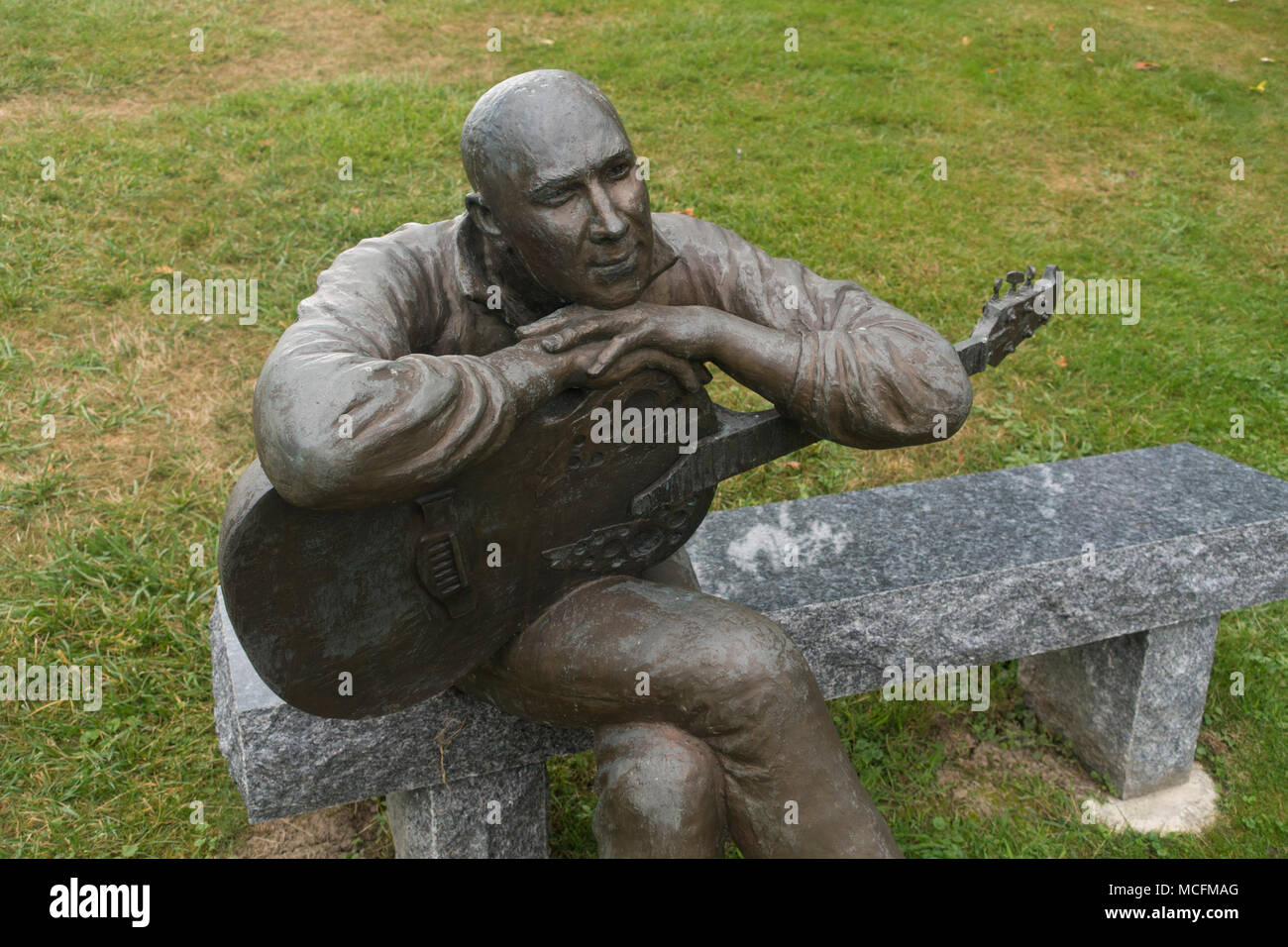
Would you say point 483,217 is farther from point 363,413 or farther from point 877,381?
point 877,381

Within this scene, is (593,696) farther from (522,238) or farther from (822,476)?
(822,476)

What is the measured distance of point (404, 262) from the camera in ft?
8.54

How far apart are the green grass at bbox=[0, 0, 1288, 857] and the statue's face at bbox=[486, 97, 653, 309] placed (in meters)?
2.00

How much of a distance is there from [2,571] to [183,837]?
1.38m

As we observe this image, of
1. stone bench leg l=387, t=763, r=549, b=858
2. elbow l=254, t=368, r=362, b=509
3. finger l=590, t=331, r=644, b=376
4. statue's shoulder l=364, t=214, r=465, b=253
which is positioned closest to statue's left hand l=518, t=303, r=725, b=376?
finger l=590, t=331, r=644, b=376

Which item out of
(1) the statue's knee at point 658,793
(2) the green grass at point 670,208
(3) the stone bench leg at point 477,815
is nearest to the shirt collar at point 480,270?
(1) the statue's knee at point 658,793

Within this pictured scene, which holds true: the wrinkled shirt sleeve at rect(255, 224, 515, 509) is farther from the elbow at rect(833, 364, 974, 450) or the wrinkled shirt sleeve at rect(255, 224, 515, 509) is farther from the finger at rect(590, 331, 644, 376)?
the elbow at rect(833, 364, 974, 450)

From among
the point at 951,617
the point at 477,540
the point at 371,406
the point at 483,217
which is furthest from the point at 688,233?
the point at 951,617

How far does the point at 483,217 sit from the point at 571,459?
54 cm

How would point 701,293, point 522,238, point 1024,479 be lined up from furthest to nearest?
point 1024,479, point 701,293, point 522,238

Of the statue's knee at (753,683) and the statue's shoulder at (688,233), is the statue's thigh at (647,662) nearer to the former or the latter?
the statue's knee at (753,683)

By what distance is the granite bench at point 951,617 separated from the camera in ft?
9.91

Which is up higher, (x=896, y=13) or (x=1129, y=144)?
(x=896, y=13)

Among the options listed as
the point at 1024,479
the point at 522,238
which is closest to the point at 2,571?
the point at 522,238
